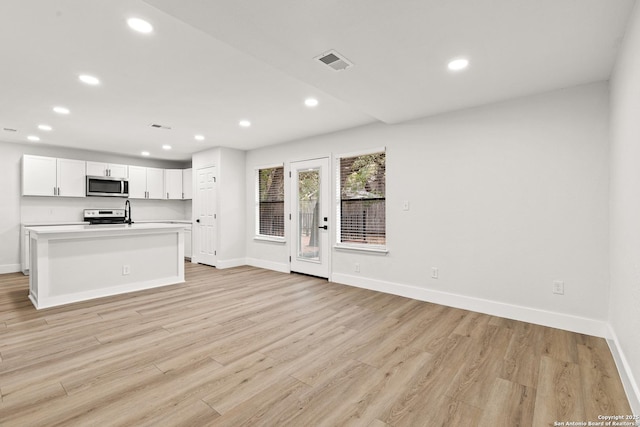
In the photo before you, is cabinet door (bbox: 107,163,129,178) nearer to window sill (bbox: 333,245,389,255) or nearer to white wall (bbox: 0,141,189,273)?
white wall (bbox: 0,141,189,273)

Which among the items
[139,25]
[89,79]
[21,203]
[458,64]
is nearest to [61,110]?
[89,79]

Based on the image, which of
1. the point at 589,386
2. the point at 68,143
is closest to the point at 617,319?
the point at 589,386

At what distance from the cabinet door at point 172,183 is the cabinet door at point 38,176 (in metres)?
2.13

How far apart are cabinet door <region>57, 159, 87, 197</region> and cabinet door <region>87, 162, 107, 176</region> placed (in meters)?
0.09

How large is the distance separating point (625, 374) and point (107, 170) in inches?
332

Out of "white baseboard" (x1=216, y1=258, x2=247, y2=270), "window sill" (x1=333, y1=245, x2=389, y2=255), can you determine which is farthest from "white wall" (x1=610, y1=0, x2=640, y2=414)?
"white baseboard" (x1=216, y1=258, x2=247, y2=270)

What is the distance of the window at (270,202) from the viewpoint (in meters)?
5.97

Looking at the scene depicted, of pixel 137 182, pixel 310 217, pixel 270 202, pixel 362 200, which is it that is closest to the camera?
pixel 362 200

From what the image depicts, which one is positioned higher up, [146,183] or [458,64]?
[458,64]

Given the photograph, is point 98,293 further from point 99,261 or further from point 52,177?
point 52,177

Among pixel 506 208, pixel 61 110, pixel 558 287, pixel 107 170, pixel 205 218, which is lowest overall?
pixel 558 287

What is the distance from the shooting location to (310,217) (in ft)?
17.6

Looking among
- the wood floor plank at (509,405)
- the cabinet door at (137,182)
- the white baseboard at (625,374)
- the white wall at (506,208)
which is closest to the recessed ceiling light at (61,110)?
the cabinet door at (137,182)

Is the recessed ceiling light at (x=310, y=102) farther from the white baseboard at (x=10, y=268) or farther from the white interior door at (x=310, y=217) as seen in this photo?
the white baseboard at (x=10, y=268)
